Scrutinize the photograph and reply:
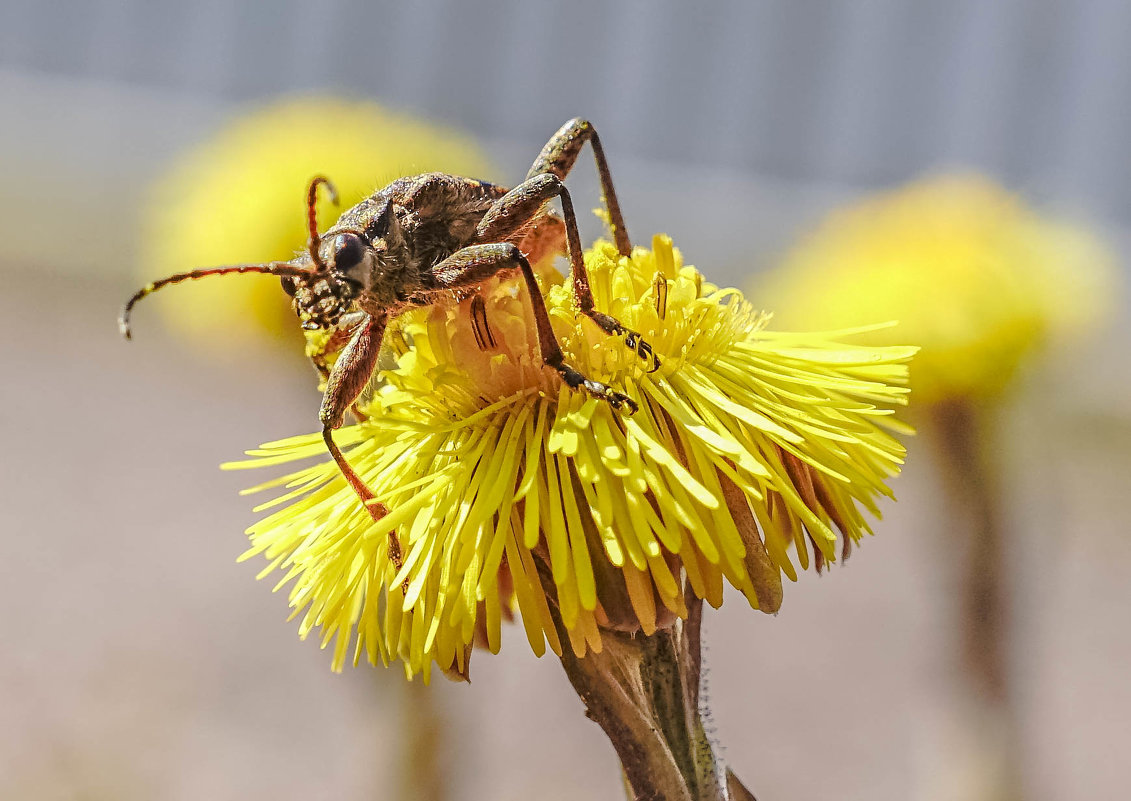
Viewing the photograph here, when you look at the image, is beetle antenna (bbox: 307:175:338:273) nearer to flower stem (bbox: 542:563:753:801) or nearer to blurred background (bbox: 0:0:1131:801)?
flower stem (bbox: 542:563:753:801)

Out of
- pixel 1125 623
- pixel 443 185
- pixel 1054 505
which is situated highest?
pixel 443 185

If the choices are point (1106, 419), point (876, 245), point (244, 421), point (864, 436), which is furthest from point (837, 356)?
point (244, 421)

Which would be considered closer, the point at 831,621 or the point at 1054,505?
the point at 831,621

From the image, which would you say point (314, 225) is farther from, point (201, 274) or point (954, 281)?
point (954, 281)

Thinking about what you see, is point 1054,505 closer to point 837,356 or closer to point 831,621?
point 831,621

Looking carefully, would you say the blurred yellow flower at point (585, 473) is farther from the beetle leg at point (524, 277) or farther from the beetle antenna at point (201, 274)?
the beetle antenna at point (201, 274)

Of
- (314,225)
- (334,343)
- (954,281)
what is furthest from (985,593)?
(314,225)

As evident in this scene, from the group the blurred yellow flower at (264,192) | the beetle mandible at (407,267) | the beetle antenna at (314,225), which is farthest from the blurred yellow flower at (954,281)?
the beetle antenna at (314,225)

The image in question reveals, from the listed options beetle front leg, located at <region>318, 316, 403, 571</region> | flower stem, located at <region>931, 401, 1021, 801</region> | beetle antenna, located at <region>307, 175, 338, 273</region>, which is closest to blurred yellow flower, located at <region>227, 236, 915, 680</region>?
beetle front leg, located at <region>318, 316, 403, 571</region>
